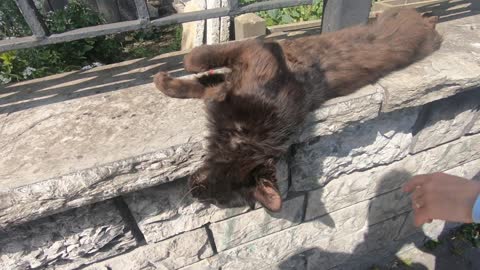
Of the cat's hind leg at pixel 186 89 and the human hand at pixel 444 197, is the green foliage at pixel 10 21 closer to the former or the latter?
the cat's hind leg at pixel 186 89

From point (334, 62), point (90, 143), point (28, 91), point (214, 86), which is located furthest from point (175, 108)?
→ point (334, 62)

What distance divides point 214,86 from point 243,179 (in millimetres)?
469

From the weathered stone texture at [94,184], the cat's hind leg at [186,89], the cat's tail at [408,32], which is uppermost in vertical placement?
the cat's tail at [408,32]

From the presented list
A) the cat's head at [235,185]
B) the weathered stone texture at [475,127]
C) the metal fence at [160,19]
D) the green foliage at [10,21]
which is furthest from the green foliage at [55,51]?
the weathered stone texture at [475,127]

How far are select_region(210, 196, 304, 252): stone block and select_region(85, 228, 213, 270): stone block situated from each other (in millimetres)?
86

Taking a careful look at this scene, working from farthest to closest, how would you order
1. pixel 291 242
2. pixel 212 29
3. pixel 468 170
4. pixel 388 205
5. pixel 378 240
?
pixel 212 29
pixel 378 240
pixel 468 170
pixel 388 205
pixel 291 242

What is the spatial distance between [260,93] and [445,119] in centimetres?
123

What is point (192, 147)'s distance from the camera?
1213 millimetres

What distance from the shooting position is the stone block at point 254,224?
170 centimetres

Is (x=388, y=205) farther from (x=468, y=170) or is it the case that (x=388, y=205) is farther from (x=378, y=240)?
(x=468, y=170)

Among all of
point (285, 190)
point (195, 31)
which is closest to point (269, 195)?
point (285, 190)

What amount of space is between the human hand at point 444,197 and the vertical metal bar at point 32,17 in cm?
176

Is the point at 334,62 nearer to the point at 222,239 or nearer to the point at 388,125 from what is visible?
the point at 388,125

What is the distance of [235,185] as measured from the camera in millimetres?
1396
